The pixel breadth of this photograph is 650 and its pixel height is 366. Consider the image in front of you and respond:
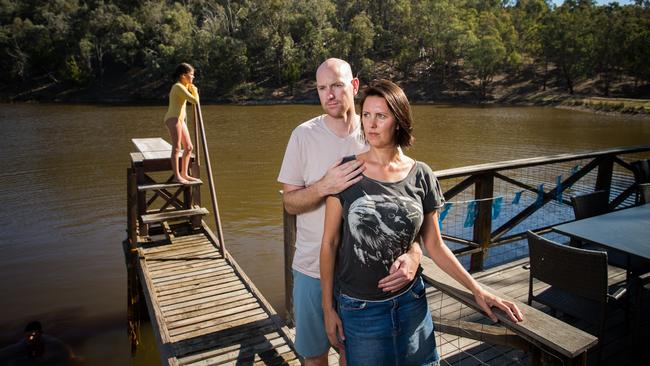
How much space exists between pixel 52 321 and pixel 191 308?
340cm

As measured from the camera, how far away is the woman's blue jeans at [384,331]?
1779mm

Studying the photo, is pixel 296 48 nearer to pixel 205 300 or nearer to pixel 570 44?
pixel 570 44

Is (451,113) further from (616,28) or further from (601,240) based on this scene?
(601,240)

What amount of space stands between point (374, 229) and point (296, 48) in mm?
51769

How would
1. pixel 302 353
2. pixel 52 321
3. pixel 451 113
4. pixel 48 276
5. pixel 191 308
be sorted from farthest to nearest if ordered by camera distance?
pixel 451 113, pixel 48 276, pixel 52 321, pixel 191 308, pixel 302 353

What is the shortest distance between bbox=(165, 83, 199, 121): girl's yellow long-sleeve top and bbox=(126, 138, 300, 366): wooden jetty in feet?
2.26

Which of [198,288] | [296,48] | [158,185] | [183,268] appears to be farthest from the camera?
[296,48]

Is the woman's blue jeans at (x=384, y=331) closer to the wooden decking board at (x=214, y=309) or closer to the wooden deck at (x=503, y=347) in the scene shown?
the wooden deck at (x=503, y=347)

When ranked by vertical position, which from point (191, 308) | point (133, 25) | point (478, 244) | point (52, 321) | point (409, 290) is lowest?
point (52, 321)

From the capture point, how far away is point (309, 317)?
2.36 metres

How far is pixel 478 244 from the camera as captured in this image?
4742mm

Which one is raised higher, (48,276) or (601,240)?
(601,240)

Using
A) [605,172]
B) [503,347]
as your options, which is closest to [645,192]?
[605,172]

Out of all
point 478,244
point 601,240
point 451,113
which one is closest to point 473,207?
point 478,244
